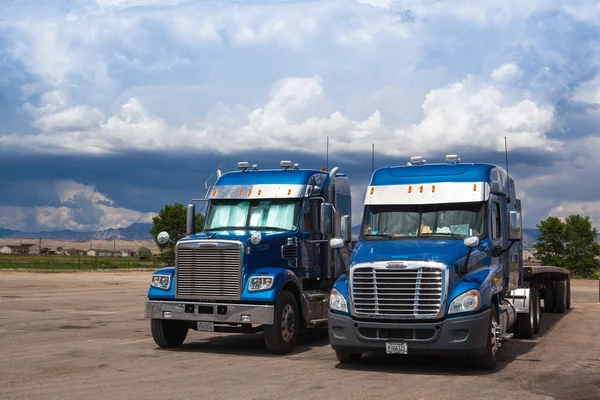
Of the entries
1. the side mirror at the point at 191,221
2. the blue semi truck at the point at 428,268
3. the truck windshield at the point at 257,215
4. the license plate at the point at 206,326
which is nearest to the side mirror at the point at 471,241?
the blue semi truck at the point at 428,268

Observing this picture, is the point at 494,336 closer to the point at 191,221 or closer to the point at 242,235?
the point at 242,235

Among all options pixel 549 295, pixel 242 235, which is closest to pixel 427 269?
pixel 242 235

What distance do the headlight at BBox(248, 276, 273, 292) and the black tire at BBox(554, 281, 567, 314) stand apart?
14.1 m

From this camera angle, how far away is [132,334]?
18.3 m

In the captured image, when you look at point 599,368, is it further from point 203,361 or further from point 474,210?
point 203,361

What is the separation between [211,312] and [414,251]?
403 cm

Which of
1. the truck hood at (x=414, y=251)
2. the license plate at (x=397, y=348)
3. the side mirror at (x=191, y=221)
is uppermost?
the side mirror at (x=191, y=221)

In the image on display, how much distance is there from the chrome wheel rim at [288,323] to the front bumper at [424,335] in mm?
2274

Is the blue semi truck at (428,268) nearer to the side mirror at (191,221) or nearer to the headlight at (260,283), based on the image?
the headlight at (260,283)

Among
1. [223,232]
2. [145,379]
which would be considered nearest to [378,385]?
[145,379]

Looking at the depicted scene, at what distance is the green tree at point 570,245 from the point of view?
103 metres

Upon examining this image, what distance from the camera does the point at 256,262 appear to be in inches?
570

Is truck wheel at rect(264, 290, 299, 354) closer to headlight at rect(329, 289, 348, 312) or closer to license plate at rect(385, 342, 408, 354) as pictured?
headlight at rect(329, 289, 348, 312)

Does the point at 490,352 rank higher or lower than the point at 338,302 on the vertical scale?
lower
